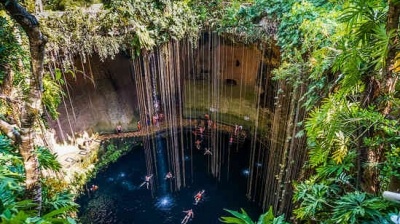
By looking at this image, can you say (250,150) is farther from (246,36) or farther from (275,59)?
(246,36)

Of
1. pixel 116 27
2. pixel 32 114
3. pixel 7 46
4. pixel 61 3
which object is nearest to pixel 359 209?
pixel 32 114

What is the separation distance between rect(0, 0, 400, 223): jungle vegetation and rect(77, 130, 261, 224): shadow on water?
198 cm

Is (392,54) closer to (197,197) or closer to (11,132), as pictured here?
(11,132)

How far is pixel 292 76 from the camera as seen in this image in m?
3.36

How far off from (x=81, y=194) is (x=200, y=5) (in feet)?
14.0

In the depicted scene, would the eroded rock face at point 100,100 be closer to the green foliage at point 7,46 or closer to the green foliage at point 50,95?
the green foliage at point 50,95

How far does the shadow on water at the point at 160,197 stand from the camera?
501 centimetres

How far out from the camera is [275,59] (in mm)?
5363

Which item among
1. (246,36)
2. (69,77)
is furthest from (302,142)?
(69,77)

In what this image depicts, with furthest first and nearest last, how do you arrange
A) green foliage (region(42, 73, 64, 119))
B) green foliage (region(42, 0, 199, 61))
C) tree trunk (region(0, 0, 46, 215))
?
green foliage (region(42, 0, 199, 61)), green foliage (region(42, 73, 64, 119)), tree trunk (region(0, 0, 46, 215))

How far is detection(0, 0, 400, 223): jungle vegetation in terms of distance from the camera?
4.44 ft

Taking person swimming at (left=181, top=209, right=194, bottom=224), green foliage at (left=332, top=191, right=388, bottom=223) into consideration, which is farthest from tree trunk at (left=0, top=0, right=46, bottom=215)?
person swimming at (left=181, top=209, right=194, bottom=224)

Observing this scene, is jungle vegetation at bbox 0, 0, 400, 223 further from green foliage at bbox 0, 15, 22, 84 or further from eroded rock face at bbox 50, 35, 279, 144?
eroded rock face at bbox 50, 35, 279, 144

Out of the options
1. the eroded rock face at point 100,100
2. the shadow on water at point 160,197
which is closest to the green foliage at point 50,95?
the eroded rock face at point 100,100
